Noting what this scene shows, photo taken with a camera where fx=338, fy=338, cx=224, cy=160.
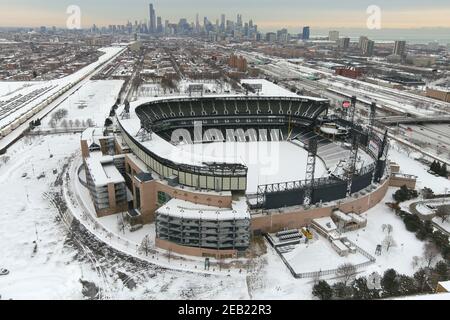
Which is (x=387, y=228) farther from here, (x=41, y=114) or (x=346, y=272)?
(x=41, y=114)

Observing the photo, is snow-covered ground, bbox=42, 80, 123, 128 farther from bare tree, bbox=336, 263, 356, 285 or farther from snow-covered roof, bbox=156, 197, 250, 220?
bare tree, bbox=336, 263, 356, 285

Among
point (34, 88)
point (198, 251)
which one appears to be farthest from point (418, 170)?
point (34, 88)

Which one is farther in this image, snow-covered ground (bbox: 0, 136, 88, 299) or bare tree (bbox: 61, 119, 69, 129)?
bare tree (bbox: 61, 119, 69, 129)

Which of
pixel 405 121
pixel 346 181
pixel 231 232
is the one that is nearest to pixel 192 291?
pixel 231 232

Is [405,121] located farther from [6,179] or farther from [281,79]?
[6,179]

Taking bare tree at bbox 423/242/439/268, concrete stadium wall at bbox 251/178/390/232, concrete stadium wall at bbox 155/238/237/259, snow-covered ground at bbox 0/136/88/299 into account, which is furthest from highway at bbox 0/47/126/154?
bare tree at bbox 423/242/439/268

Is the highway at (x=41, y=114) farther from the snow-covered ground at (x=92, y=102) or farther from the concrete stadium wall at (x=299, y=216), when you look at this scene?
the concrete stadium wall at (x=299, y=216)
